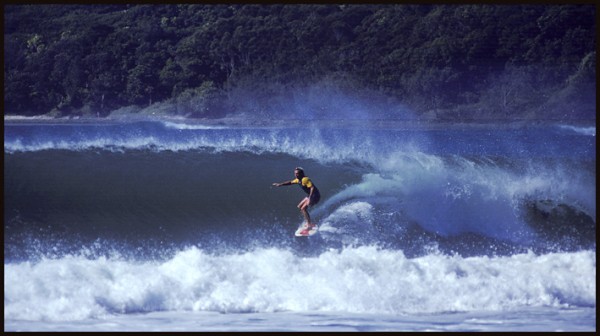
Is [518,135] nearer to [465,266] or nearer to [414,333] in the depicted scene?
[465,266]

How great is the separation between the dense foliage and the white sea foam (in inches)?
85.3

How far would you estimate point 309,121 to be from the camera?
15.8 m

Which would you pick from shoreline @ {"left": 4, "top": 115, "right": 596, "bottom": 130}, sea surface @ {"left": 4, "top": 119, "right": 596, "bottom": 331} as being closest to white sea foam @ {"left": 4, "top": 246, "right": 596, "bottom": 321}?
sea surface @ {"left": 4, "top": 119, "right": 596, "bottom": 331}

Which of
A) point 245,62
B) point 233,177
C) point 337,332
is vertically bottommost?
point 337,332

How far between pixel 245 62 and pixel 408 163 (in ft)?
8.54

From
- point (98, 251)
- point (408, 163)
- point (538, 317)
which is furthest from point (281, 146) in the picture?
point (538, 317)

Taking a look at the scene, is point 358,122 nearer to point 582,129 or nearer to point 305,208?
point 305,208

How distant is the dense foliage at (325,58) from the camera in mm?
15461

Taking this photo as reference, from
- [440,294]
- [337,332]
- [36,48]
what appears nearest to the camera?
[337,332]

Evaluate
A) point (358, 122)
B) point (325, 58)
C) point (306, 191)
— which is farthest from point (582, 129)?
point (306, 191)

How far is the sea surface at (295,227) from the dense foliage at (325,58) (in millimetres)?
406

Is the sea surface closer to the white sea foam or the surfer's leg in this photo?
the white sea foam

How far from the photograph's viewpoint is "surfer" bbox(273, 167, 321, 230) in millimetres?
14891

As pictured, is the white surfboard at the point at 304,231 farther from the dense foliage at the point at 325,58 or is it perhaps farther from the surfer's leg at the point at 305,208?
the dense foliage at the point at 325,58
